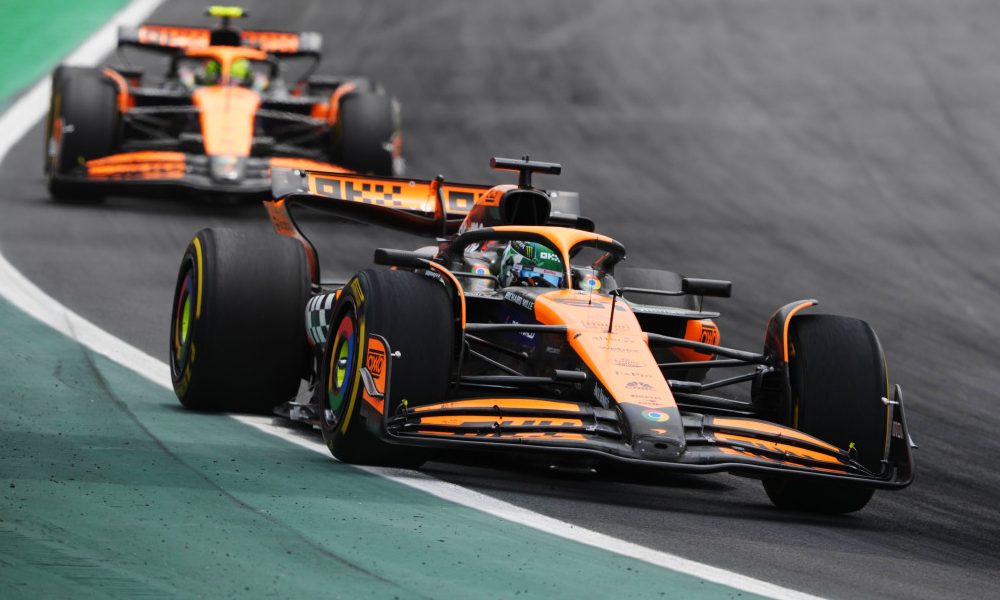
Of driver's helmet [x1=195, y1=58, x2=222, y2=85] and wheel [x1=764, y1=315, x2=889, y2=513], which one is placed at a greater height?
driver's helmet [x1=195, y1=58, x2=222, y2=85]

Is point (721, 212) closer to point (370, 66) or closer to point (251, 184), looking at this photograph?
point (251, 184)

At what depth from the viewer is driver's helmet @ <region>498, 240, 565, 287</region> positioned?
9.91 meters

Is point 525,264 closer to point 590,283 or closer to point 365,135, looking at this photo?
point 590,283

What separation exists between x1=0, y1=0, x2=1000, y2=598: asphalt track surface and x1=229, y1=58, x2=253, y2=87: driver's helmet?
6.22 ft

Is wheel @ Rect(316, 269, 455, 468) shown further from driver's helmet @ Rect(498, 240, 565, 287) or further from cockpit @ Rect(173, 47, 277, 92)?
cockpit @ Rect(173, 47, 277, 92)

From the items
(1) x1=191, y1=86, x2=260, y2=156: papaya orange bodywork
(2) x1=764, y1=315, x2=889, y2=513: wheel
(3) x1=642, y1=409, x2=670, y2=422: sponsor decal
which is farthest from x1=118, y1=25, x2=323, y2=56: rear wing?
(3) x1=642, y1=409, x2=670, y2=422: sponsor decal

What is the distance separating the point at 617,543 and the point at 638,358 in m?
1.65

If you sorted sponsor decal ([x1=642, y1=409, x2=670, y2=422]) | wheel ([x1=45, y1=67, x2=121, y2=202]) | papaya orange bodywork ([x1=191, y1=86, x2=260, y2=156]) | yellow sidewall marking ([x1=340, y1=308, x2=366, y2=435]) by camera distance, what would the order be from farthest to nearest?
1. wheel ([x1=45, y1=67, x2=121, y2=202])
2. papaya orange bodywork ([x1=191, y1=86, x2=260, y2=156])
3. yellow sidewall marking ([x1=340, y1=308, x2=366, y2=435])
4. sponsor decal ([x1=642, y1=409, x2=670, y2=422])

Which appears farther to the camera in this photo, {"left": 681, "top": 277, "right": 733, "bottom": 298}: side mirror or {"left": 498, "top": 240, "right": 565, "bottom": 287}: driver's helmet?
{"left": 681, "top": 277, "right": 733, "bottom": 298}: side mirror

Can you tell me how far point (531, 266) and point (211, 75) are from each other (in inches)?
528

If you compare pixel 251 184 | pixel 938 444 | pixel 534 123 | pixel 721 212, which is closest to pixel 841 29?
pixel 534 123

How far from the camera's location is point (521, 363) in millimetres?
9406

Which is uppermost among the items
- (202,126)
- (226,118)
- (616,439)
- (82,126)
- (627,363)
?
(226,118)

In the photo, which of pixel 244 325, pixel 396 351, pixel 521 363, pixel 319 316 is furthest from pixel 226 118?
pixel 396 351
